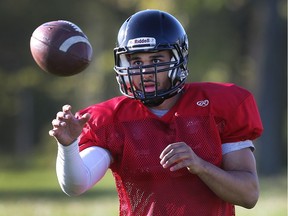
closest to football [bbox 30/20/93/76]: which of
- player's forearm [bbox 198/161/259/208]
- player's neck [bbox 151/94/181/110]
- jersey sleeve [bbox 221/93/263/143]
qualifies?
player's neck [bbox 151/94/181/110]

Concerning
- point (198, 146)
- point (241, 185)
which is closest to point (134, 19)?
point (198, 146)

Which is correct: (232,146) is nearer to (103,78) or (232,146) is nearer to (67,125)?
(67,125)

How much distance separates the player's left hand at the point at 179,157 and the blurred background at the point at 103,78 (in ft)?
16.5

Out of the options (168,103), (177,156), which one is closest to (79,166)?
(177,156)

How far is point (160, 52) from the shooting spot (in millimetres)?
4238

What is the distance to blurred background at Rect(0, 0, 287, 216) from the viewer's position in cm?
1274

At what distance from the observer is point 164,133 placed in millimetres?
4188

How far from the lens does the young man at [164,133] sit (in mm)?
4121

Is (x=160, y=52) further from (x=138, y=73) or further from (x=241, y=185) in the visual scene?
(x=241, y=185)

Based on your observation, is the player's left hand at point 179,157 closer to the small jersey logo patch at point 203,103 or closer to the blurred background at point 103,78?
the small jersey logo patch at point 203,103

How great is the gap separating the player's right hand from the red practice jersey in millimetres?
446

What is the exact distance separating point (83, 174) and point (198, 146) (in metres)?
0.60

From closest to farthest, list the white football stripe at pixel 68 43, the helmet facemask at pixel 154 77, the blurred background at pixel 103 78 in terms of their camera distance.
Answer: the helmet facemask at pixel 154 77
the white football stripe at pixel 68 43
the blurred background at pixel 103 78

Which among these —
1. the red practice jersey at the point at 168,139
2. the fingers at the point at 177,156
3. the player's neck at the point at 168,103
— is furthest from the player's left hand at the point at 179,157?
the player's neck at the point at 168,103
